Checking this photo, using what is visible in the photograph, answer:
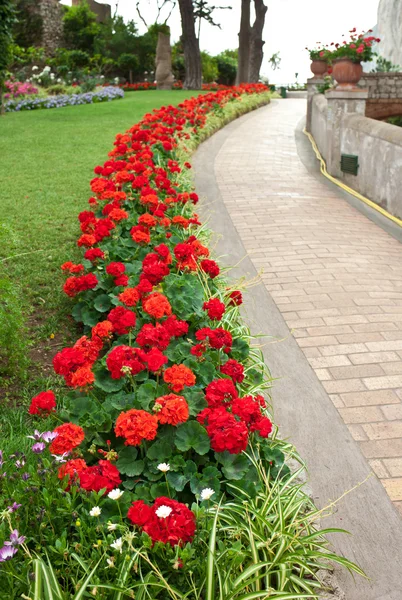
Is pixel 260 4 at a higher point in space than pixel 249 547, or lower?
higher

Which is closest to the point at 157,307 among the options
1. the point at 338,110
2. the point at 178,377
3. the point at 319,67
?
the point at 178,377

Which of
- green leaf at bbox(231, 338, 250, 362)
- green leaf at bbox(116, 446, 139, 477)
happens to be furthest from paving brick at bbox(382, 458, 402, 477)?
green leaf at bbox(116, 446, 139, 477)

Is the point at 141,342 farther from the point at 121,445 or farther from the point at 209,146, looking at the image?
the point at 209,146

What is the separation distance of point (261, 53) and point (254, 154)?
19553 mm

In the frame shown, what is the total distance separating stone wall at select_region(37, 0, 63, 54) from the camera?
95.9ft

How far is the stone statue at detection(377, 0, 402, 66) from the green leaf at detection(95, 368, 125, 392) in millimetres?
21916

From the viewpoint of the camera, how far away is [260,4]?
93.8 ft

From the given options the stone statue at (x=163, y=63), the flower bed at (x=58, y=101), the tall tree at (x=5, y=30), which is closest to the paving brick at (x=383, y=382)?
the tall tree at (x=5, y=30)

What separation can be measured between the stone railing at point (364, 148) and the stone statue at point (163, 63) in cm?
1674

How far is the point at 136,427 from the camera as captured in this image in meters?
2.27

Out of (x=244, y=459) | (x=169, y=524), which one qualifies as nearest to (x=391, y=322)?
(x=244, y=459)

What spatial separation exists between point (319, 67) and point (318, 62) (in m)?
0.15

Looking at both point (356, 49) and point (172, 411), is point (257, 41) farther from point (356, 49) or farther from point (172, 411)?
point (172, 411)

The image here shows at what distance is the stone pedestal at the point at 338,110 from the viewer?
9.91 meters
